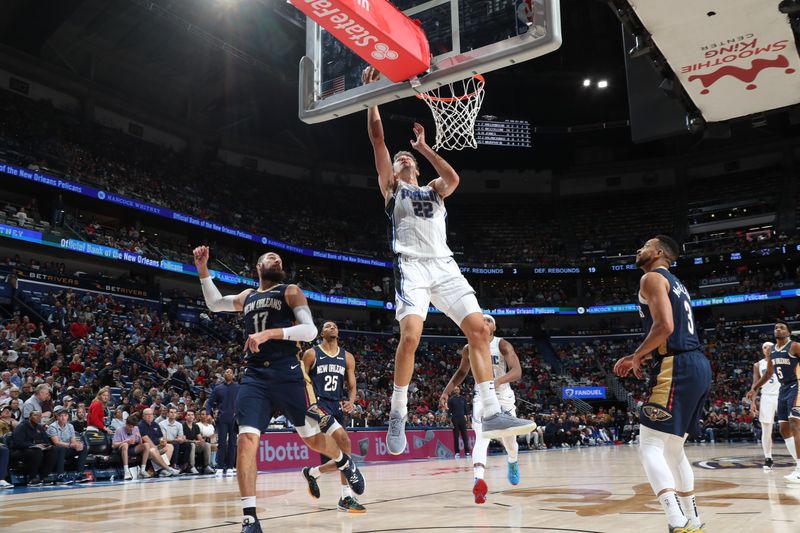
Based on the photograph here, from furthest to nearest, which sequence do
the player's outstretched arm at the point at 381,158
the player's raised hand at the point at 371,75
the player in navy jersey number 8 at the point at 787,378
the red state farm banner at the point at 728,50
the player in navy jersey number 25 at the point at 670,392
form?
the player in navy jersey number 8 at the point at 787,378 < the red state farm banner at the point at 728,50 < the player's raised hand at the point at 371,75 < the player's outstretched arm at the point at 381,158 < the player in navy jersey number 25 at the point at 670,392

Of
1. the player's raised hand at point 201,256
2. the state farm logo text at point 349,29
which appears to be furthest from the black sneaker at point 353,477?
the state farm logo text at point 349,29

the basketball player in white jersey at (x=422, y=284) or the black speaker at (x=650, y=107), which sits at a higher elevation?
the black speaker at (x=650, y=107)

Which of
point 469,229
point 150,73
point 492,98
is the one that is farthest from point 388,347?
point 150,73

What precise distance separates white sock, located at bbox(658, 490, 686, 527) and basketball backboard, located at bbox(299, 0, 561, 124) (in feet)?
12.3

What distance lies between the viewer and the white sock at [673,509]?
4.29 meters

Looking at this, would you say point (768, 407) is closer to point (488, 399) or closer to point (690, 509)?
point (690, 509)

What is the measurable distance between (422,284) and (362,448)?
44.4 feet

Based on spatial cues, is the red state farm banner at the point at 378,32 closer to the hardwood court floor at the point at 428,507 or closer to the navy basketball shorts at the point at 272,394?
the navy basketball shorts at the point at 272,394

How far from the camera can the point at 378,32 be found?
20.0 feet

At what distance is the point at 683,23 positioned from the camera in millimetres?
7172

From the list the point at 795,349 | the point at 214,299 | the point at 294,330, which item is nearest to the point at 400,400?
the point at 294,330

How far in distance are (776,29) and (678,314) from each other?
4325mm

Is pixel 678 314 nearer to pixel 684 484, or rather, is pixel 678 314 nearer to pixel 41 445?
pixel 684 484

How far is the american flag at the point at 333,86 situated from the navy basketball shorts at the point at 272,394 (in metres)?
3.09
